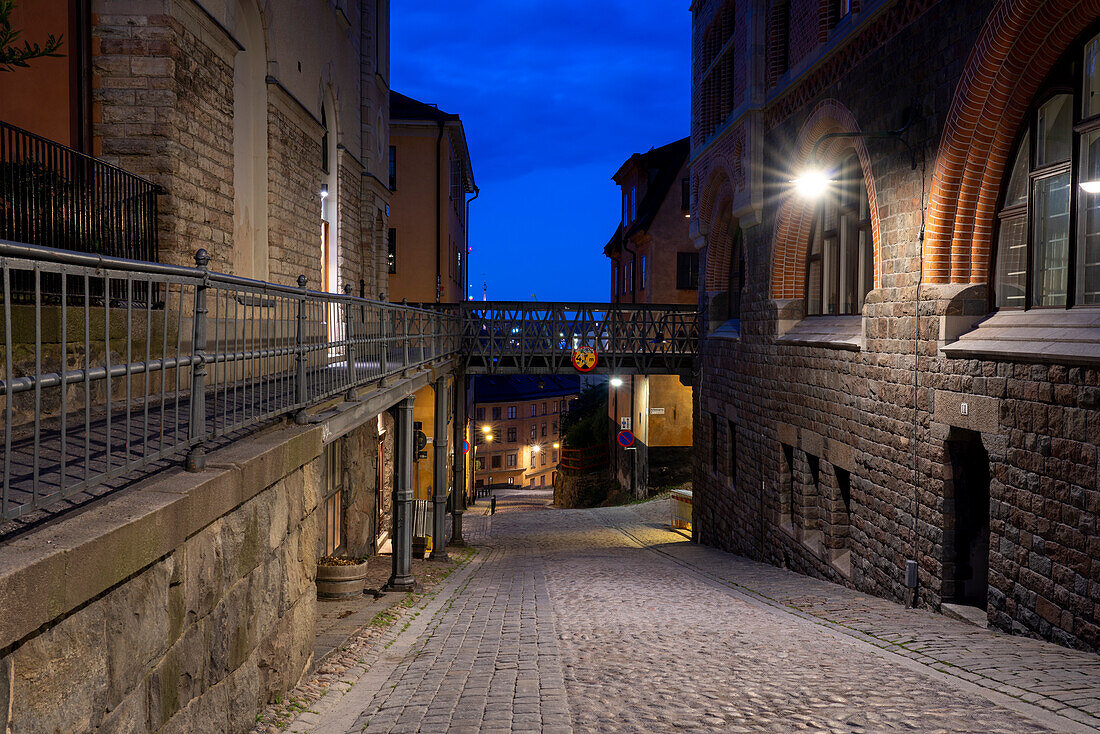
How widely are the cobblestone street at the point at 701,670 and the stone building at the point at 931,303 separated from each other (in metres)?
0.83

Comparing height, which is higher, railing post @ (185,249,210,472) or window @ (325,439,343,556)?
railing post @ (185,249,210,472)

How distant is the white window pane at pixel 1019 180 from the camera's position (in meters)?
7.58

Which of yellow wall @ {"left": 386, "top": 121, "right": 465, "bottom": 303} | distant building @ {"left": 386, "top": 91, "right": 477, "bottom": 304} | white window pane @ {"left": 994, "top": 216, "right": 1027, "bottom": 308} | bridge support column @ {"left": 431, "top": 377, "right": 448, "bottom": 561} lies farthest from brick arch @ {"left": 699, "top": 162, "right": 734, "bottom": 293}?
yellow wall @ {"left": 386, "top": 121, "right": 465, "bottom": 303}

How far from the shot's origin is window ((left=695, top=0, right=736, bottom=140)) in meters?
17.0

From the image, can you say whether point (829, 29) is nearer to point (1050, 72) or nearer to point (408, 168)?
point (1050, 72)

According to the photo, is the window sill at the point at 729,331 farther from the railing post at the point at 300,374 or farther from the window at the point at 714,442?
the railing post at the point at 300,374

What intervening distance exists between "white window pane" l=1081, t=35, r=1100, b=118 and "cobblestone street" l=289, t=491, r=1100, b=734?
432 cm

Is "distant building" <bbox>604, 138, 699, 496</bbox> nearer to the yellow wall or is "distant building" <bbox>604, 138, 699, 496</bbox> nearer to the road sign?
the road sign

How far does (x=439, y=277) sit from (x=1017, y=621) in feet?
89.4

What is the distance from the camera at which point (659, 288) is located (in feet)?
106

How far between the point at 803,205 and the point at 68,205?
33.5 feet

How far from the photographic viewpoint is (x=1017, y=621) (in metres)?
6.98

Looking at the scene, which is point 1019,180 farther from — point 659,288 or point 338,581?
point 659,288

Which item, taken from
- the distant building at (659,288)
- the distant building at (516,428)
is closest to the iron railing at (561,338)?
Answer: the distant building at (659,288)
